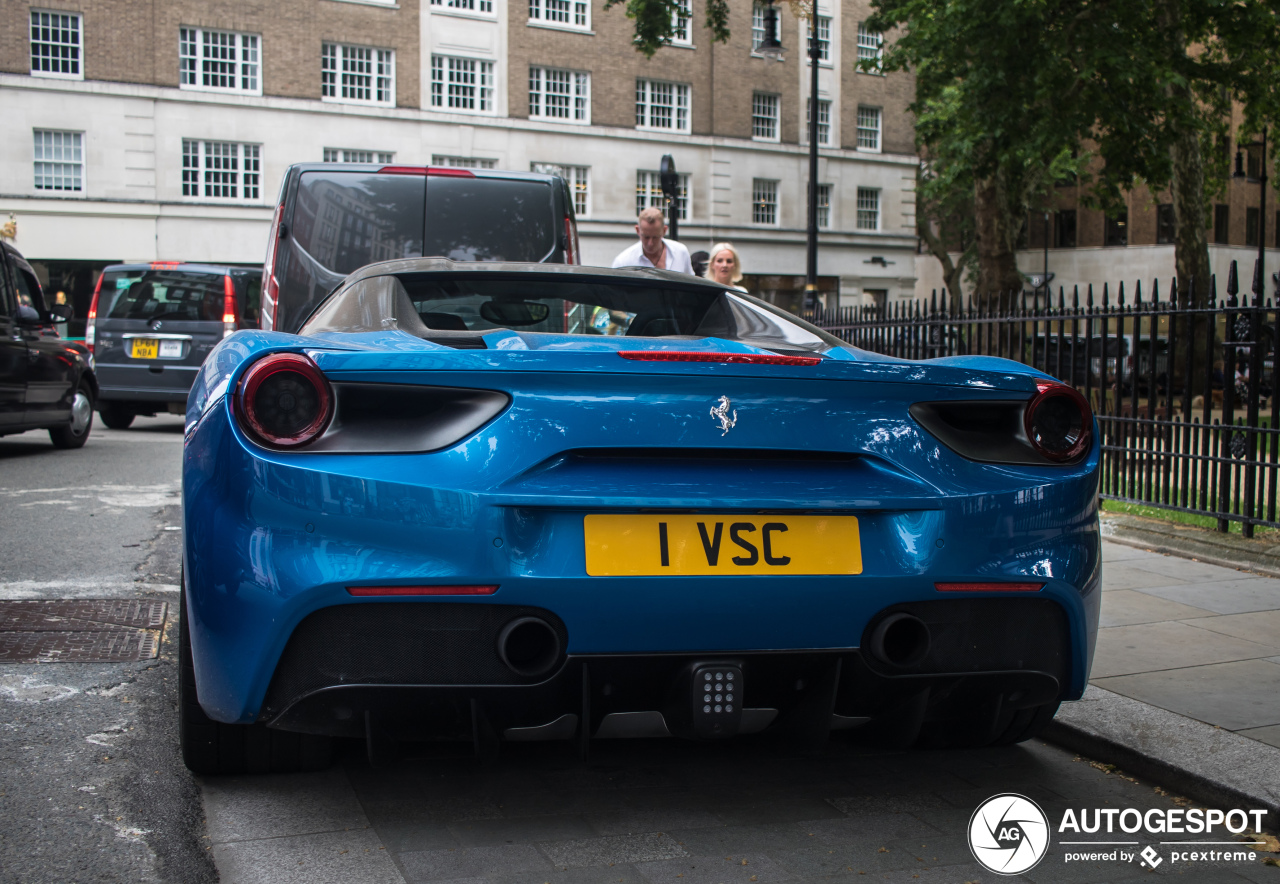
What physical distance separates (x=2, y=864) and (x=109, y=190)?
106 ft

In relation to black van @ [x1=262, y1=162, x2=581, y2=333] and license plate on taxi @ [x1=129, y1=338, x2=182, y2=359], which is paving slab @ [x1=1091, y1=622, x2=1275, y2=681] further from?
license plate on taxi @ [x1=129, y1=338, x2=182, y2=359]

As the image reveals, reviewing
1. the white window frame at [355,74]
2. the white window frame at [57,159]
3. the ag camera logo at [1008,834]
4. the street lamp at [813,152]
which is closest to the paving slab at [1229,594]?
the ag camera logo at [1008,834]

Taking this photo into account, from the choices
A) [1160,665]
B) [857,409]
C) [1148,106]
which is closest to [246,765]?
[857,409]

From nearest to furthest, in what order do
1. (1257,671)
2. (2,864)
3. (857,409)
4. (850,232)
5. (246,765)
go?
(2,864), (857,409), (246,765), (1257,671), (850,232)

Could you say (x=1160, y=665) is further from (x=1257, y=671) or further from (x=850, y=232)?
(x=850, y=232)

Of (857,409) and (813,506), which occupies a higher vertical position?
(857,409)

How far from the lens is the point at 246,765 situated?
3.10m

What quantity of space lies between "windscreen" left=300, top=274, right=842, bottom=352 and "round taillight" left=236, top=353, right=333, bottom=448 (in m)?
0.82

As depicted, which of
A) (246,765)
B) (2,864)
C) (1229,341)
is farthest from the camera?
(1229,341)

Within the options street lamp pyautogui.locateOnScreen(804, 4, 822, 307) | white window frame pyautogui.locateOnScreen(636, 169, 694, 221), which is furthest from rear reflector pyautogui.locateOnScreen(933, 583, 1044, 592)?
white window frame pyautogui.locateOnScreen(636, 169, 694, 221)

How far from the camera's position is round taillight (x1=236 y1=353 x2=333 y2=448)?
2.51 m

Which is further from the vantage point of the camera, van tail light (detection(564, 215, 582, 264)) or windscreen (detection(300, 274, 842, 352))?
van tail light (detection(564, 215, 582, 264))

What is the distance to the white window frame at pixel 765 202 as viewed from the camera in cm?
4059

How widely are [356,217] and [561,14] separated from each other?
32.1 m
